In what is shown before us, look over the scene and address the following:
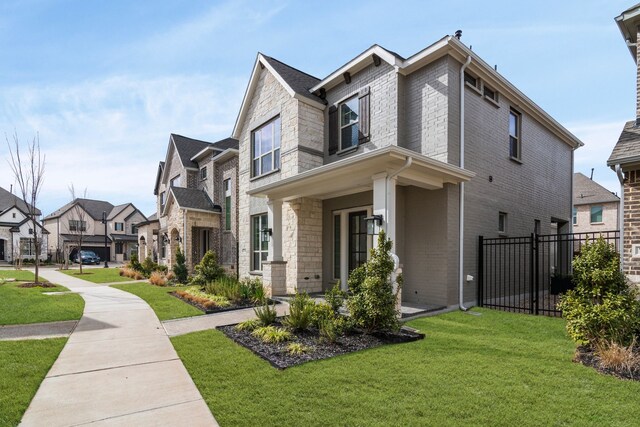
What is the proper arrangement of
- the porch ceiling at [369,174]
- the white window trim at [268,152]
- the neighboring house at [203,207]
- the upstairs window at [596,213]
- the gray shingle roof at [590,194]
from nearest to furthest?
the porch ceiling at [369,174] < the white window trim at [268,152] < the neighboring house at [203,207] < the gray shingle roof at [590,194] < the upstairs window at [596,213]

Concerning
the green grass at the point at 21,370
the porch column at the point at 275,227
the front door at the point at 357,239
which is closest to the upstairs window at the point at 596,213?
the front door at the point at 357,239

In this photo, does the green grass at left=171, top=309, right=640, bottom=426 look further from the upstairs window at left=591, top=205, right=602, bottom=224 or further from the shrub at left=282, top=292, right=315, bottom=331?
the upstairs window at left=591, top=205, right=602, bottom=224

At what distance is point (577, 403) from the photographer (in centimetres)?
354

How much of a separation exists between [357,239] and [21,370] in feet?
26.0

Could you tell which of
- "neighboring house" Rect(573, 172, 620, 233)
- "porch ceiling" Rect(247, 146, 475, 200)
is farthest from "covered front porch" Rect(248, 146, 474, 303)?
"neighboring house" Rect(573, 172, 620, 233)

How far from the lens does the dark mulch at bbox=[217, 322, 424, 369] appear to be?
495 cm

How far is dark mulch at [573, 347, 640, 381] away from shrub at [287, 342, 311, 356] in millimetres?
3790

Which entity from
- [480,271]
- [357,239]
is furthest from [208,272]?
[480,271]

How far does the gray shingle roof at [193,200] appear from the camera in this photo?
18.6m

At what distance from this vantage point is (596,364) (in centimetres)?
457

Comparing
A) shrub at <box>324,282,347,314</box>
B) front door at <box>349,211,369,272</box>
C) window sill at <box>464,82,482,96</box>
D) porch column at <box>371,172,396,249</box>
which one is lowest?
shrub at <box>324,282,347,314</box>

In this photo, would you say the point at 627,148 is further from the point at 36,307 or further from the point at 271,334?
the point at 36,307

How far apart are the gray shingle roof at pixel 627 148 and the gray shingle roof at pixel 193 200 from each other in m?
16.9

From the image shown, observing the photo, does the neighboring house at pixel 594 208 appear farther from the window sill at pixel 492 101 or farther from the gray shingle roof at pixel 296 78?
the gray shingle roof at pixel 296 78
